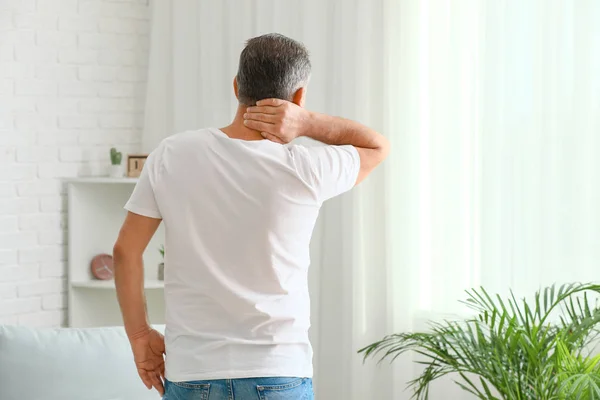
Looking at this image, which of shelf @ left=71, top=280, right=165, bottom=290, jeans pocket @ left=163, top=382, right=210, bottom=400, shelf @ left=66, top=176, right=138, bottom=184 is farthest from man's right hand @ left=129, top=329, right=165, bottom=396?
shelf @ left=66, top=176, right=138, bottom=184

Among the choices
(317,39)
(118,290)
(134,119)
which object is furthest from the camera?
(134,119)

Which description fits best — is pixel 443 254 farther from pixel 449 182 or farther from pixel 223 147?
pixel 223 147

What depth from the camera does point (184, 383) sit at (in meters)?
1.71

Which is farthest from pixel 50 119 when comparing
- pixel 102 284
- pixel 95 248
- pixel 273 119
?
pixel 273 119

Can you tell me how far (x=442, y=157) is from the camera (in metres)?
3.34

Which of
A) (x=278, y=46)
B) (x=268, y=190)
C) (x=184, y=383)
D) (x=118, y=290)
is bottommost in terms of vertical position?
(x=184, y=383)

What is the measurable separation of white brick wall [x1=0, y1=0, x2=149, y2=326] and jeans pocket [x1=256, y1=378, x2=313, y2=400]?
2670mm

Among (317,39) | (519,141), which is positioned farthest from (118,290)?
(317,39)

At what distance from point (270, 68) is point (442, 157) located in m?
1.69

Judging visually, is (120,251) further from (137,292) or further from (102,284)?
(102,284)

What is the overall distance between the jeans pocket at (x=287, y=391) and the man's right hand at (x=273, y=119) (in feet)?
1.57

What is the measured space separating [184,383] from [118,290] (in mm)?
253

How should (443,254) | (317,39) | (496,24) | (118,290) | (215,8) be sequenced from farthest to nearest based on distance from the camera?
(215,8), (317,39), (443,254), (496,24), (118,290)

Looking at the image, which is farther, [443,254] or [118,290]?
[443,254]
